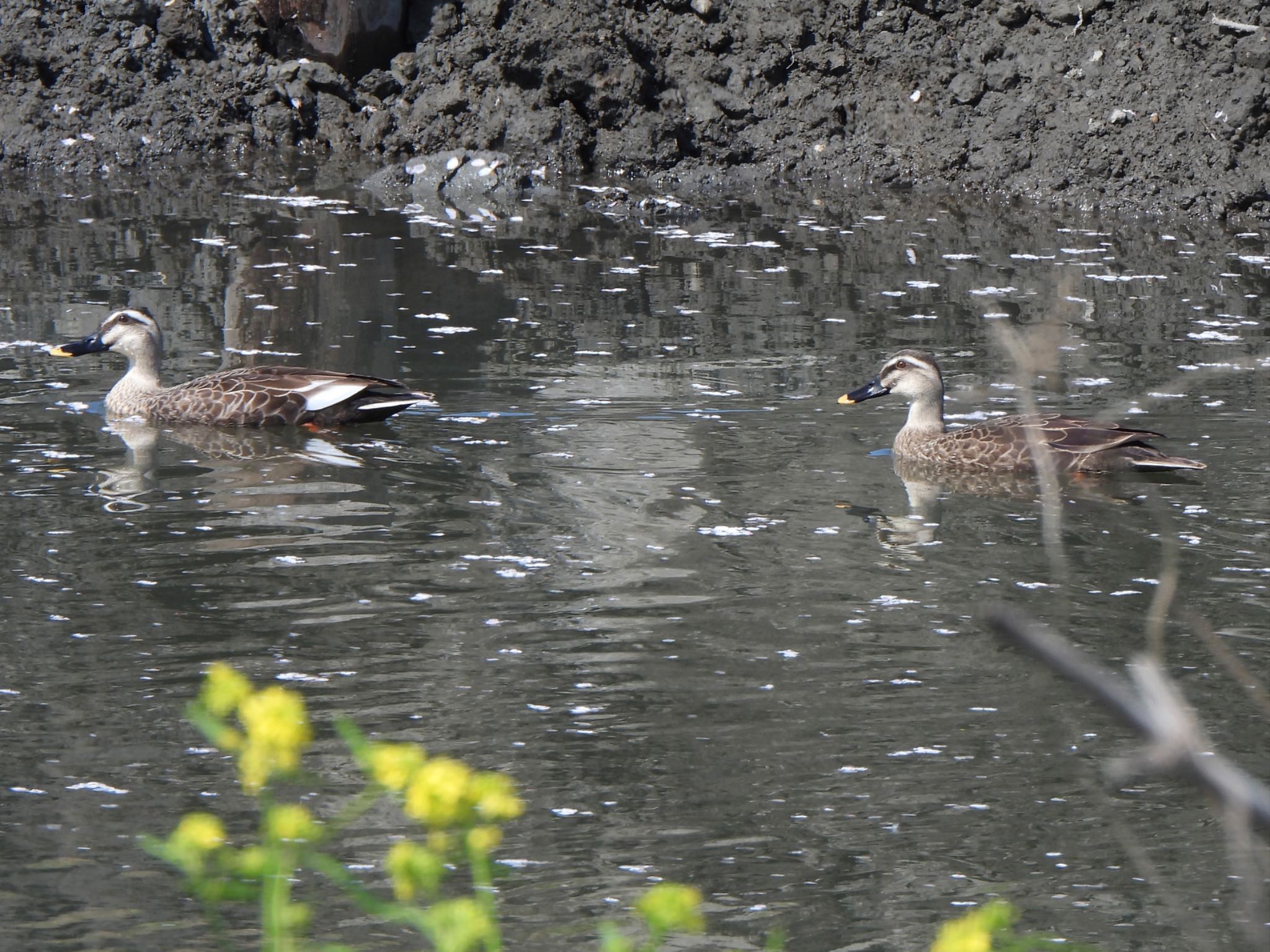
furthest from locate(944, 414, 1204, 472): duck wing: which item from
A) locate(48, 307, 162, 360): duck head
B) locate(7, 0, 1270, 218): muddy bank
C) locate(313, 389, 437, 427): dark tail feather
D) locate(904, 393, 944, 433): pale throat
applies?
locate(7, 0, 1270, 218): muddy bank

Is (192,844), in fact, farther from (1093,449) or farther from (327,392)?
(327,392)

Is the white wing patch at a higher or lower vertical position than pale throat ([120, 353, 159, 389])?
lower

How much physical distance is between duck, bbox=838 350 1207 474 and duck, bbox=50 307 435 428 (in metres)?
2.64

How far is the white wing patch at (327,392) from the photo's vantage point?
33.8 ft

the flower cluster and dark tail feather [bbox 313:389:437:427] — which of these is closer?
the flower cluster

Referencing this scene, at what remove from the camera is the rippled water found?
17.5ft

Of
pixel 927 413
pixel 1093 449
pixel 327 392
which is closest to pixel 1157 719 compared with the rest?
pixel 1093 449

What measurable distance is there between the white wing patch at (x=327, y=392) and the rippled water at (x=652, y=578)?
0.71 feet

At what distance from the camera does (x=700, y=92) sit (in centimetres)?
1905

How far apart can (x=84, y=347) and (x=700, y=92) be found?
9302 mm

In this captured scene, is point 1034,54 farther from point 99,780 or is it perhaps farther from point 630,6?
point 99,780

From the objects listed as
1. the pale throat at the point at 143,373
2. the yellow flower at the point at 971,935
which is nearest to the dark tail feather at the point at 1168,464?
the pale throat at the point at 143,373

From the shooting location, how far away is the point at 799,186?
18109 mm

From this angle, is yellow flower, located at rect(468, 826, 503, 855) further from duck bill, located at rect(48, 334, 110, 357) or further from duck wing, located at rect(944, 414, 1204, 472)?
duck bill, located at rect(48, 334, 110, 357)
